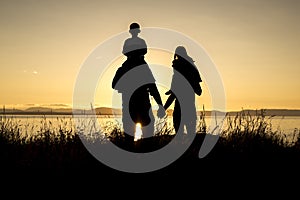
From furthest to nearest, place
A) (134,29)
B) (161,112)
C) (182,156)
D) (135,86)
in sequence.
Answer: (161,112), (135,86), (134,29), (182,156)

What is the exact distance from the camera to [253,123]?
10.1m

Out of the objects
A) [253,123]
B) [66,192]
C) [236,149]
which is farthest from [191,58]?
[66,192]

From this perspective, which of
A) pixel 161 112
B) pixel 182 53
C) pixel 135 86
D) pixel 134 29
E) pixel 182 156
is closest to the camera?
pixel 182 156

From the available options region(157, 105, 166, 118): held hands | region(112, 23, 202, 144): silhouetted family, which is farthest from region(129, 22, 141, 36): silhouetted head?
region(157, 105, 166, 118): held hands

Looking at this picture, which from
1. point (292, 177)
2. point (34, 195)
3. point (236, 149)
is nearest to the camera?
point (34, 195)

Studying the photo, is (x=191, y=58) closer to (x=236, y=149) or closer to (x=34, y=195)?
(x=236, y=149)

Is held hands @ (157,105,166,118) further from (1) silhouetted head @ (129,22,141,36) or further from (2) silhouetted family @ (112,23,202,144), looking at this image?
(1) silhouetted head @ (129,22,141,36)

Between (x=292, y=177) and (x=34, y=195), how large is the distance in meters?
4.66

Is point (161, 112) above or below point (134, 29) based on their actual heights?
below

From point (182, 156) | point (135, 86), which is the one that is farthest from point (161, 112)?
point (182, 156)

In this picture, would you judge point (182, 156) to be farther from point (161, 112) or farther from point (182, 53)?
point (182, 53)

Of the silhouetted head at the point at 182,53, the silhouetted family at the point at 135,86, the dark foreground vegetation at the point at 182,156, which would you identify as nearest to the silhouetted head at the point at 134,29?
the silhouetted family at the point at 135,86

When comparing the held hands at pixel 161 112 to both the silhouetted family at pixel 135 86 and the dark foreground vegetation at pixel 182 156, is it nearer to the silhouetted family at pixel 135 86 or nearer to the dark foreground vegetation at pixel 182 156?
the silhouetted family at pixel 135 86

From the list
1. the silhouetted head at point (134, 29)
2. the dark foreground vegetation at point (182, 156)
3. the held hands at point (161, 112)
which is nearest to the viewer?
the dark foreground vegetation at point (182, 156)
